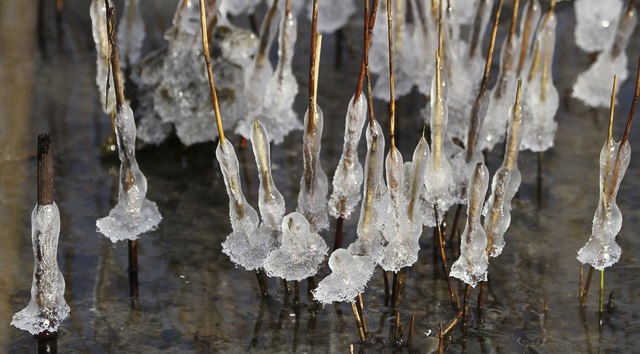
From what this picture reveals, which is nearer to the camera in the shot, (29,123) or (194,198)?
(194,198)

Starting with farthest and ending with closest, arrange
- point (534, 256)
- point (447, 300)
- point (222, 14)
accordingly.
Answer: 1. point (222, 14)
2. point (534, 256)
3. point (447, 300)

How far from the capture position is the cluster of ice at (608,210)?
2.54m

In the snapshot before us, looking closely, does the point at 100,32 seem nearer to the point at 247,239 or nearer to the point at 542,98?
the point at 247,239

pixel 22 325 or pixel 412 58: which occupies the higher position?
pixel 412 58

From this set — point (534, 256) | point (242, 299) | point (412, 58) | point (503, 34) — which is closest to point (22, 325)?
point (242, 299)

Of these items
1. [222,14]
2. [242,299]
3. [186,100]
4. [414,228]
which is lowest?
[242,299]

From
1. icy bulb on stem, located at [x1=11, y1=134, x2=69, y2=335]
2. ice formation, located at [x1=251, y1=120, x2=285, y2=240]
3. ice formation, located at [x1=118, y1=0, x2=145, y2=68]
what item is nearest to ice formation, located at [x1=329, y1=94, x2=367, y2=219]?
ice formation, located at [x1=251, y1=120, x2=285, y2=240]

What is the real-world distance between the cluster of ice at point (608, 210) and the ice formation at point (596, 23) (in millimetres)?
1491

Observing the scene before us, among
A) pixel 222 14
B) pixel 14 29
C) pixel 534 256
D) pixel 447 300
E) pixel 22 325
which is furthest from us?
pixel 14 29

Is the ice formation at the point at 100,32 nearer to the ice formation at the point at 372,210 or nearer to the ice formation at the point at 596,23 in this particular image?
the ice formation at the point at 372,210

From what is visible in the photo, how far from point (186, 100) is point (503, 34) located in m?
1.61

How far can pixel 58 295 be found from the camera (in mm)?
2412

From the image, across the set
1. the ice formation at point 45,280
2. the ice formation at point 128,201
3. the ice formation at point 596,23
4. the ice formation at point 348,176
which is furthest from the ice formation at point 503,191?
the ice formation at point 596,23

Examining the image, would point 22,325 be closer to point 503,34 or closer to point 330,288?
point 330,288
